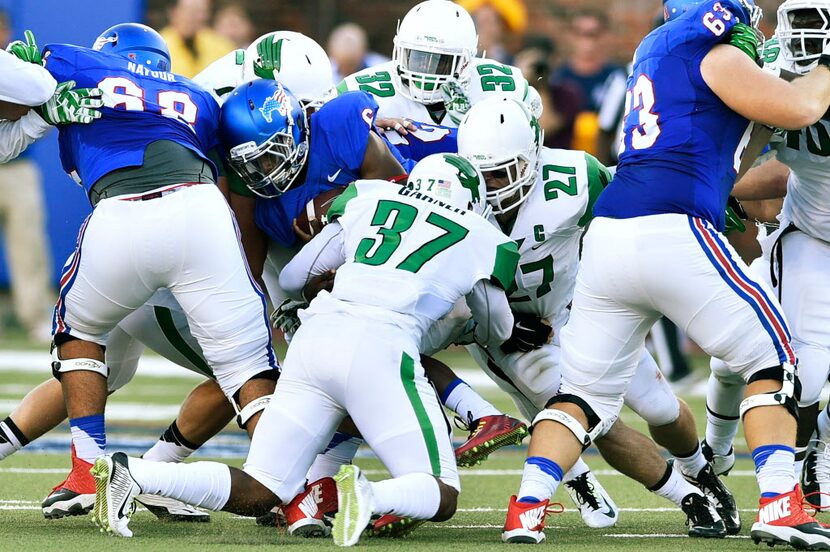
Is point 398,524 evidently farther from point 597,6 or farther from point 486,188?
point 597,6

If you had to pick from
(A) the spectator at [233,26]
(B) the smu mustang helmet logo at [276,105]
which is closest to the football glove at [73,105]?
(B) the smu mustang helmet logo at [276,105]

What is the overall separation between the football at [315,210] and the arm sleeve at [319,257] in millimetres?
302

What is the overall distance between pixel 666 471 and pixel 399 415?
1.17 meters

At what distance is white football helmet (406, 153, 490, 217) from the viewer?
15.4 ft

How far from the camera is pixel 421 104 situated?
623 centimetres

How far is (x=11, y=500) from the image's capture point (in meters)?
5.32

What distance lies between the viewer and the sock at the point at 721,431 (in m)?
5.49

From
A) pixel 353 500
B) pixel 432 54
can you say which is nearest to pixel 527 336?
pixel 353 500

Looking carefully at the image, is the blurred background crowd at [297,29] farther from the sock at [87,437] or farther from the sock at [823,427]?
the sock at [87,437]

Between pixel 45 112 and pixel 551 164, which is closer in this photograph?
pixel 45 112

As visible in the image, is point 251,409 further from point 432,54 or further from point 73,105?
point 432,54

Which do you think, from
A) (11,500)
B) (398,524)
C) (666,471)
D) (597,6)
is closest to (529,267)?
(666,471)

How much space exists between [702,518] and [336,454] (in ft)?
4.32

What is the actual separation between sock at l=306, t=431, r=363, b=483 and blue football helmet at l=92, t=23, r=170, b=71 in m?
1.53
